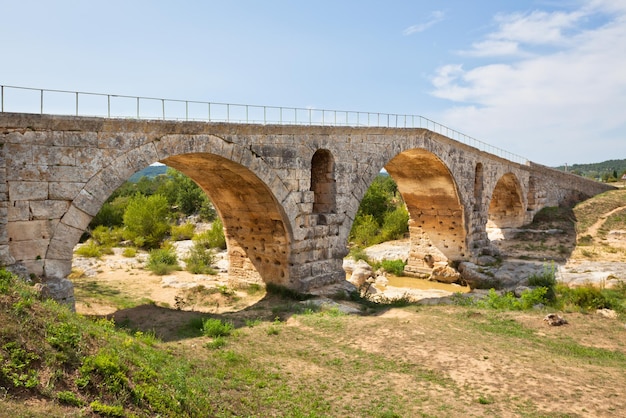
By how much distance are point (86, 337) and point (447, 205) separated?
19196mm

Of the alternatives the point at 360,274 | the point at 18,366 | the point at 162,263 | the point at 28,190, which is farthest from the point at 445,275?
the point at 18,366

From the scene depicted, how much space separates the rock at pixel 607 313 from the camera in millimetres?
12882

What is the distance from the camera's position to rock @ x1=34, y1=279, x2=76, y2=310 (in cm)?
935

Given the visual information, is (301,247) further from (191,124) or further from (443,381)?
(443,381)

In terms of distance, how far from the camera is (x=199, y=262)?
19828 mm

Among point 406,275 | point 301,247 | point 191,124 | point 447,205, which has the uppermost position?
point 191,124

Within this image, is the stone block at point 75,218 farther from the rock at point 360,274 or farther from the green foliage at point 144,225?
the green foliage at point 144,225

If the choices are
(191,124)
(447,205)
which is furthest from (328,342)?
(447,205)

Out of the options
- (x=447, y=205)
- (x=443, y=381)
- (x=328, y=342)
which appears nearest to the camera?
(x=443, y=381)

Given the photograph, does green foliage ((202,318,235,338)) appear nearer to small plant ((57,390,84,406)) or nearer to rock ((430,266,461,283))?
small plant ((57,390,84,406))

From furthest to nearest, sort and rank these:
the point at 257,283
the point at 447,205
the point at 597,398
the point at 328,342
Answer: the point at 447,205, the point at 257,283, the point at 328,342, the point at 597,398

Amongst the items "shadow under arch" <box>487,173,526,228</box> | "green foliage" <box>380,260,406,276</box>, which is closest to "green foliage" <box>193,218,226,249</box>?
"green foliage" <box>380,260,406,276</box>

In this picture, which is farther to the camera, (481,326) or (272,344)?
(481,326)

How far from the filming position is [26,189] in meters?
9.23
